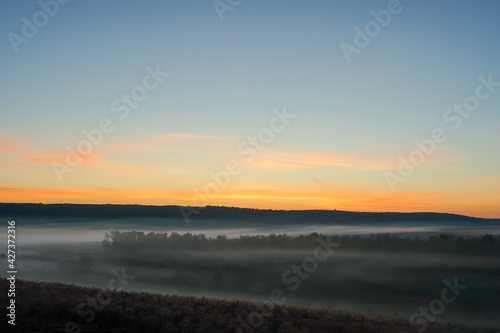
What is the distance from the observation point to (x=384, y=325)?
24.4 meters

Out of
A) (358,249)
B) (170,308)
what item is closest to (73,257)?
(358,249)

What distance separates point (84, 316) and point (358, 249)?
181938mm

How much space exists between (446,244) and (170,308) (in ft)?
530

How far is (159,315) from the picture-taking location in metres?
20.3

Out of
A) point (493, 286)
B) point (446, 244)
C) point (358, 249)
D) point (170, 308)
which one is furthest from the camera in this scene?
point (358, 249)

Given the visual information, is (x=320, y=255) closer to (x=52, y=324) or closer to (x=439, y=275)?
(x=439, y=275)

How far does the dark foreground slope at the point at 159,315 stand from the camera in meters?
18.0

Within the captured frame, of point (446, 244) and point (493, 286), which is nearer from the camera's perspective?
point (493, 286)

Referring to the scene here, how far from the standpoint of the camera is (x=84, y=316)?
18.7m

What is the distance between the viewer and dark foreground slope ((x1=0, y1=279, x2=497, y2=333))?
18.0 m

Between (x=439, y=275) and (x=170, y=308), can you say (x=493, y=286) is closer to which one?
(x=439, y=275)

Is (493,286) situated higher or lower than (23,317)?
lower

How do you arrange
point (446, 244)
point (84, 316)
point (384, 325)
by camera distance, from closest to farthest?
point (84, 316)
point (384, 325)
point (446, 244)

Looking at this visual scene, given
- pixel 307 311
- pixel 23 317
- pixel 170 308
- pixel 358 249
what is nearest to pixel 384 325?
pixel 307 311
